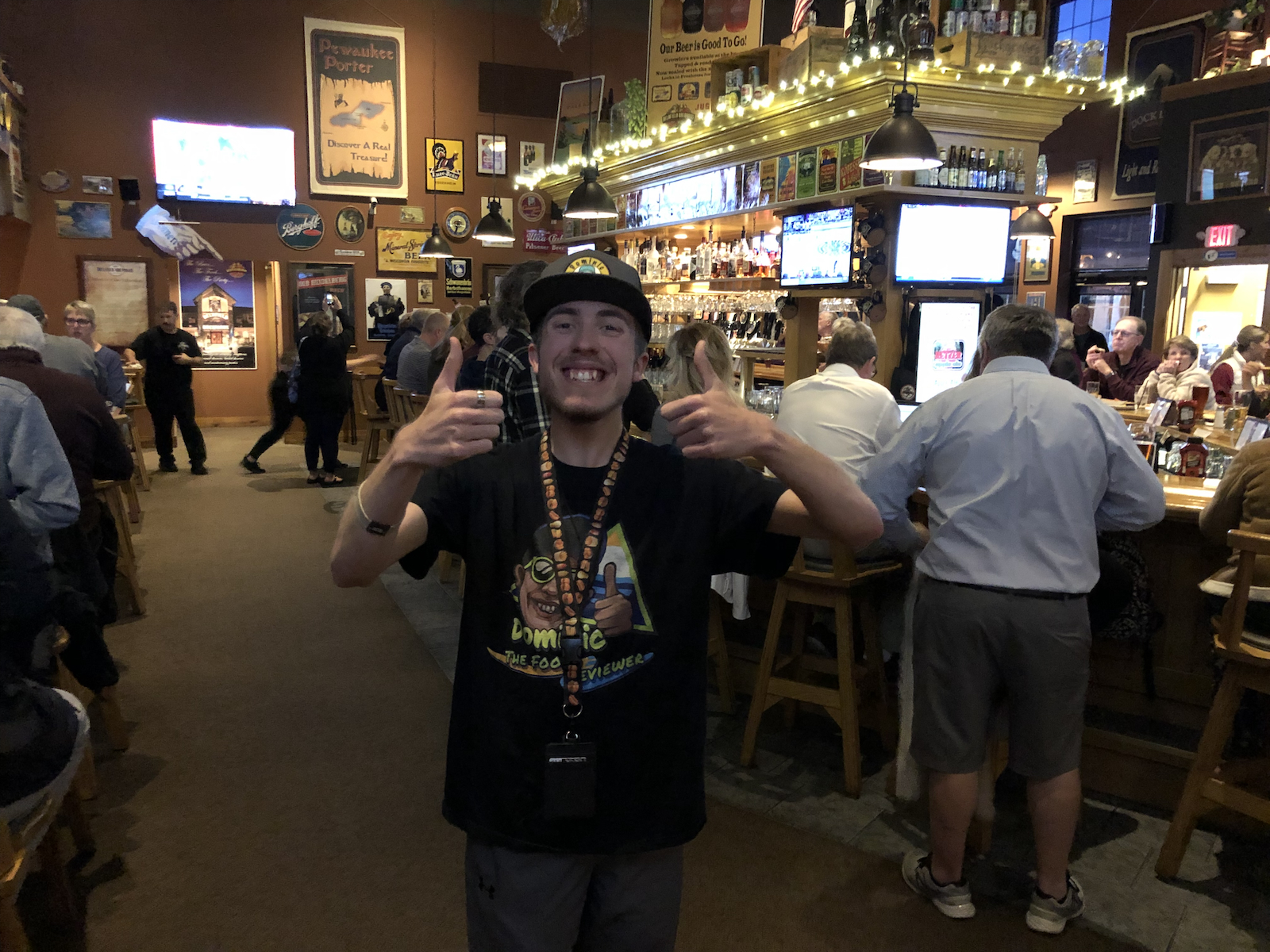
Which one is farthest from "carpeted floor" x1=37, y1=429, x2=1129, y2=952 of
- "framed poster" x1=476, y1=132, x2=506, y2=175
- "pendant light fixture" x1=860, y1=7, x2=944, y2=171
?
"framed poster" x1=476, y1=132, x2=506, y2=175

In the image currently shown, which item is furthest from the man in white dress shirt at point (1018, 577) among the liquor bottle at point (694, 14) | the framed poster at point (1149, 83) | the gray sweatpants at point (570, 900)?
the framed poster at point (1149, 83)

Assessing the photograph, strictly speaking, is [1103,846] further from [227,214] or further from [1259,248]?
[227,214]

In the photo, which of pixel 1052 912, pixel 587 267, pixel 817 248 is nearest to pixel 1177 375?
pixel 817 248

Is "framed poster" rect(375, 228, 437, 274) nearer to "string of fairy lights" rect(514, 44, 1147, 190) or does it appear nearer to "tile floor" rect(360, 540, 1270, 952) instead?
"string of fairy lights" rect(514, 44, 1147, 190)

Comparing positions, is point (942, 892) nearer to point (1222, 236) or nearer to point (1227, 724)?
point (1227, 724)

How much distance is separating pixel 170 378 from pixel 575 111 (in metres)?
4.80

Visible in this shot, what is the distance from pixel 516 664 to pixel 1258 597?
2.14 metres

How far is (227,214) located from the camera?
11047 millimetres

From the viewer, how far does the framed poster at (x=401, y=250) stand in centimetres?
1177

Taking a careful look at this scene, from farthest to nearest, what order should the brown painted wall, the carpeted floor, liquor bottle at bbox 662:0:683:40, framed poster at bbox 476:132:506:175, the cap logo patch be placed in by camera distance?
framed poster at bbox 476:132:506:175 < the brown painted wall < liquor bottle at bbox 662:0:683:40 < the carpeted floor < the cap logo patch

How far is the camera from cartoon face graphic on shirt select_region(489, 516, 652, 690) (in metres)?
1.33

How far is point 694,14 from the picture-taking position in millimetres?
6816

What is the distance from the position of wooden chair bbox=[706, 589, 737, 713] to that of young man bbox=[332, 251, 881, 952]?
226 centimetres

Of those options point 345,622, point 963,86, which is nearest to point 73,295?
point 345,622
